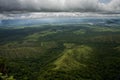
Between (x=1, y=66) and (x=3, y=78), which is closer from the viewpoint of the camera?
(x=3, y=78)

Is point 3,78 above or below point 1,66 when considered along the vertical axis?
above
